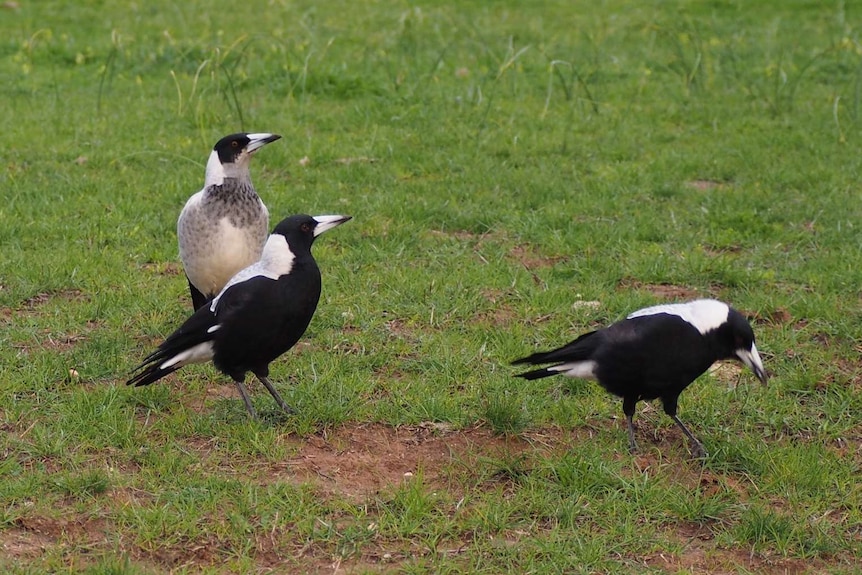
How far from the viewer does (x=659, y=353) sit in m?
4.20

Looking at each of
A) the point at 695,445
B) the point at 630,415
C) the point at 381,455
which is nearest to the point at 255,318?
the point at 381,455

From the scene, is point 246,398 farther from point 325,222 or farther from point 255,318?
point 325,222

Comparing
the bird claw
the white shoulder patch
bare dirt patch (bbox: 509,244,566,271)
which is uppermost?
the white shoulder patch

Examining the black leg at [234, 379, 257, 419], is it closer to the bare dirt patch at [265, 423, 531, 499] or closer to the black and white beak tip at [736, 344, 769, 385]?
→ the bare dirt patch at [265, 423, 531, 499]

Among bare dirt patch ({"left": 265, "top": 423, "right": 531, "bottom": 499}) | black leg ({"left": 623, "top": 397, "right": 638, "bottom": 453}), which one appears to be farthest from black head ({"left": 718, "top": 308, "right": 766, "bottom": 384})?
bare dirt patch ({"left": 265, "top": 423, "right": 531, "bottom": 499})

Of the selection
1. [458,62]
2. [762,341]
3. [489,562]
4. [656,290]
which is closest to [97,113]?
[458,62]

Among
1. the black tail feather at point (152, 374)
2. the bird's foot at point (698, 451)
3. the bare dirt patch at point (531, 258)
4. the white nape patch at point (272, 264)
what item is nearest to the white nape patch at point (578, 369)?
the bird's foot at point (698, 451)

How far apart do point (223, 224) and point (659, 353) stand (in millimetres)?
2057

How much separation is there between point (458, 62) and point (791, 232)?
4.60 m

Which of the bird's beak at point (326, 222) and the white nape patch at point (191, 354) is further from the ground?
the bird's beak at point (326, 222)

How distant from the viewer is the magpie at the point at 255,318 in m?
4.36

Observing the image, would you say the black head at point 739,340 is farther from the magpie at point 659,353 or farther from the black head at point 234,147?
the black head at point 234,147

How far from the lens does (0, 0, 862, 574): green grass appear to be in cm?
384

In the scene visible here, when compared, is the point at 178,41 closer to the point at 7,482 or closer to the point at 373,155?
the point at 373,155
